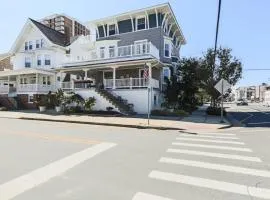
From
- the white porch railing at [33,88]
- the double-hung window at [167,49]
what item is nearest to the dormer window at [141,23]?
the double-hung window at [167,49]

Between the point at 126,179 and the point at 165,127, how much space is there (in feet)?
33.0

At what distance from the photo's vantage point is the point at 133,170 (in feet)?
22.4

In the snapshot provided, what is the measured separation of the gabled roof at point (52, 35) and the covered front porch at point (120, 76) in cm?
1129

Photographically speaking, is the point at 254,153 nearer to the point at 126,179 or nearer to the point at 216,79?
the point at 126,179

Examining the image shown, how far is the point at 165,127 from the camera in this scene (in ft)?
52.5

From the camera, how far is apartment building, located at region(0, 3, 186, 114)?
26.8m

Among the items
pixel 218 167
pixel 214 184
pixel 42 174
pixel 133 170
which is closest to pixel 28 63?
pixel 42 174

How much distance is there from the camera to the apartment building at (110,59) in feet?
87.8

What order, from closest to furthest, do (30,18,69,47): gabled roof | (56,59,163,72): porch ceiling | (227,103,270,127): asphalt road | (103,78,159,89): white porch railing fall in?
1. (227,103,270,127): asphalt road
2. (56,59,163,72): porch ceiling
3. (103,78,159,89): white porch railing
4. (30,18,69,47): gabled roof

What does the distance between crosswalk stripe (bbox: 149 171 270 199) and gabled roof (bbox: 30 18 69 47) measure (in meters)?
37.4

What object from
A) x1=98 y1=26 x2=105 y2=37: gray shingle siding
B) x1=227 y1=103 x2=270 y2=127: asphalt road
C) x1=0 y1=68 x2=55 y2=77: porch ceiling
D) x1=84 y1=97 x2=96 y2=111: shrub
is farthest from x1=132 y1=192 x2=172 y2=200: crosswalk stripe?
x1=0 y1=68 x2=55 y2=77: porch ceiling

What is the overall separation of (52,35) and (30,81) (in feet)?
25.9

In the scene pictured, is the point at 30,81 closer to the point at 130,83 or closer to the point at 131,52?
the point at 131,52

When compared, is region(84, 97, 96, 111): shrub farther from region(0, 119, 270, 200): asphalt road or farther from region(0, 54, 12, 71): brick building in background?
region(0, 54, 12, 71): brick building in background
